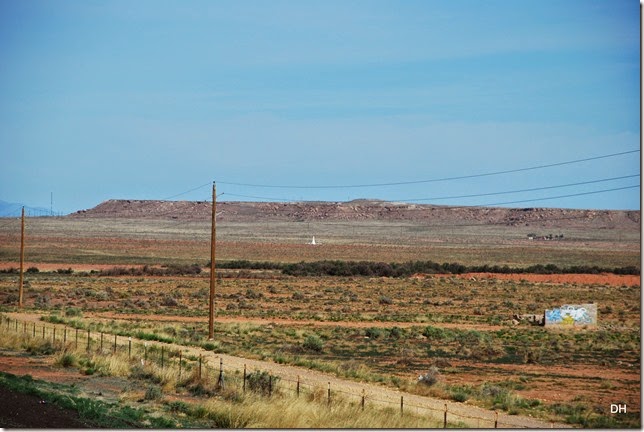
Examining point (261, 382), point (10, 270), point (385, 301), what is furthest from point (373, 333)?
point (10, 270)

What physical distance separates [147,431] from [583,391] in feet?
51.2

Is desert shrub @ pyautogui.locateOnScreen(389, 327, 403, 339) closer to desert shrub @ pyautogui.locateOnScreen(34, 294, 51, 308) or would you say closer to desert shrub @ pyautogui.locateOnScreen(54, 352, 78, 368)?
desert shrub @ pyautogui.locateOnScreen(54, 352, 78, 368)

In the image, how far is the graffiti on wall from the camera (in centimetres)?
4959

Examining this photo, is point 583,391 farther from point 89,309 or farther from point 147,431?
point 89,309

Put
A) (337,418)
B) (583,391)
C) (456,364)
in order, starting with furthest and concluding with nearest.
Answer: (456,364) < (583,391) < (337,418)

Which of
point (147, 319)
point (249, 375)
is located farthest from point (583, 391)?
point (147, 319)

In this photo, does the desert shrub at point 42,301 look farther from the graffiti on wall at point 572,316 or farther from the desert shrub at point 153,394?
the desert shrub at point 153,394

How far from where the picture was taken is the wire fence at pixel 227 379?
24.0 m

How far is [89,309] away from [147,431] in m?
37.2

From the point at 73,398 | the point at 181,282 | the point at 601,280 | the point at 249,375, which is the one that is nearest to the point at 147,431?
the point at 73,398

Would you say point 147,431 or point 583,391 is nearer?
point 147,431

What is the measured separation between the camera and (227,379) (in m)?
27.7

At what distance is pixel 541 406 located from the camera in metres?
26.2

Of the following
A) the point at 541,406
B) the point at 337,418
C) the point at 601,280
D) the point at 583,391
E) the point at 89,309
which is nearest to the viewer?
the point at 337,418
